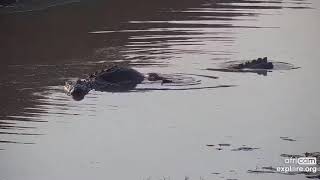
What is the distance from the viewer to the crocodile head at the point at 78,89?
7391mm

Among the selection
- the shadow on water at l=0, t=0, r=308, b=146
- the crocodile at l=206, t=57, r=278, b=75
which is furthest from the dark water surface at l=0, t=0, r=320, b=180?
the crocodile at l=206, t=57, r=278, b=75

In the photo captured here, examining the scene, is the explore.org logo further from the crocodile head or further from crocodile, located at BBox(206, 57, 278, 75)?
the crocodile head

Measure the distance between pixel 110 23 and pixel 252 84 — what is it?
4.51 metres

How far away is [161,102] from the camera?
7.04m

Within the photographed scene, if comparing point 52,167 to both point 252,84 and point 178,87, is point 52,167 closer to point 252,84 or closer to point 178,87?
point 178,87

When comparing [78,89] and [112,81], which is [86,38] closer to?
[112,81]

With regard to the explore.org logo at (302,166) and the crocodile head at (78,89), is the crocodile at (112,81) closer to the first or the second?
the crocodile head at (78,89)

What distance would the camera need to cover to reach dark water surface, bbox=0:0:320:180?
5.81 m

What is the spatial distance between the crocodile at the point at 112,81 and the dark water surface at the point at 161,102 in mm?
166

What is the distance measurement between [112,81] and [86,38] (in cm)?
281

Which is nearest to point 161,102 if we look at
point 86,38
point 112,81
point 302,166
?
point 112,81

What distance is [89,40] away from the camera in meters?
10.1

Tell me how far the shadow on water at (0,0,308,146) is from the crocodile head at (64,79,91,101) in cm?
10

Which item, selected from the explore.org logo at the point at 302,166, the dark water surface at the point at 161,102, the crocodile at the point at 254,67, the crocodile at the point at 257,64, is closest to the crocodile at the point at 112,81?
the dark water surface at the point at 161,102
